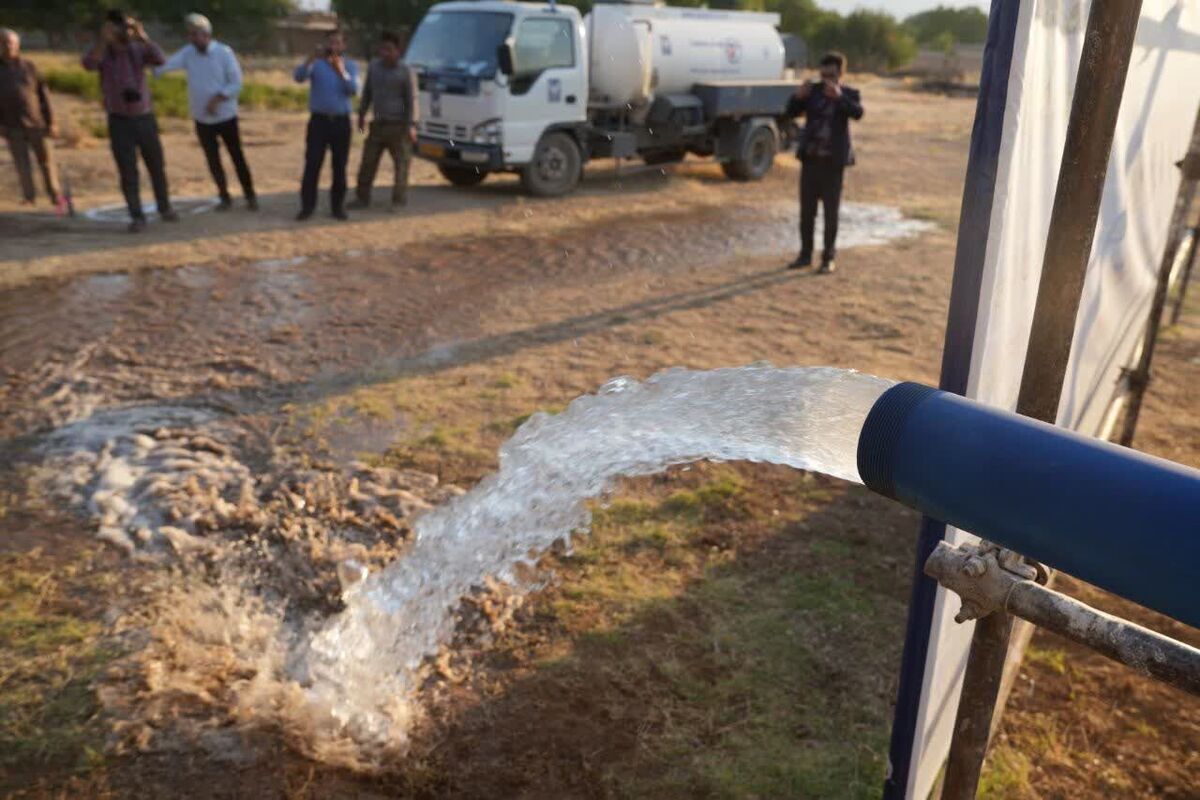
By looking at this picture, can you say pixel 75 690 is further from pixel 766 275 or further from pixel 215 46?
pixel 215 46

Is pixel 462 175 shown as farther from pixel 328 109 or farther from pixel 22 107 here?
pixel 22 107

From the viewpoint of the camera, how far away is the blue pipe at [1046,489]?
1078 mm

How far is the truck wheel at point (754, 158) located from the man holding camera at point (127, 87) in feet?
27.2

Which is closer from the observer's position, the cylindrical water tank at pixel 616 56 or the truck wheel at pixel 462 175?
the cylindrical water tank at pixel 616 56

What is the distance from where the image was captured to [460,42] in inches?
429

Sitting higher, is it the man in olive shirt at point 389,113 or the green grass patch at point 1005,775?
the man in olive shirt at point 389,113

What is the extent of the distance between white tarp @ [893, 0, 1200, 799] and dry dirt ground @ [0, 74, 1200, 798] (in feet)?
2.39

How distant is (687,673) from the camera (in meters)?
3.20

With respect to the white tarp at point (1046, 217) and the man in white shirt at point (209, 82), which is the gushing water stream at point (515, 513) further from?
the man in white shirt at point (209, 82)

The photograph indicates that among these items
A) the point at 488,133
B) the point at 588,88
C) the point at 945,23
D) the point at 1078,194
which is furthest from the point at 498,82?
the point at 945,23

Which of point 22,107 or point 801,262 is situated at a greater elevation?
point 22,107

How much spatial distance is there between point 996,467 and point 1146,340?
418 centimetres

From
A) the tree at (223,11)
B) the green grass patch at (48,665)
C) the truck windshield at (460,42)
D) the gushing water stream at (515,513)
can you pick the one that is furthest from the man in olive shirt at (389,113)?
the tree at (223,11)

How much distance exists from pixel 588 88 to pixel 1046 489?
11820 millimetres
